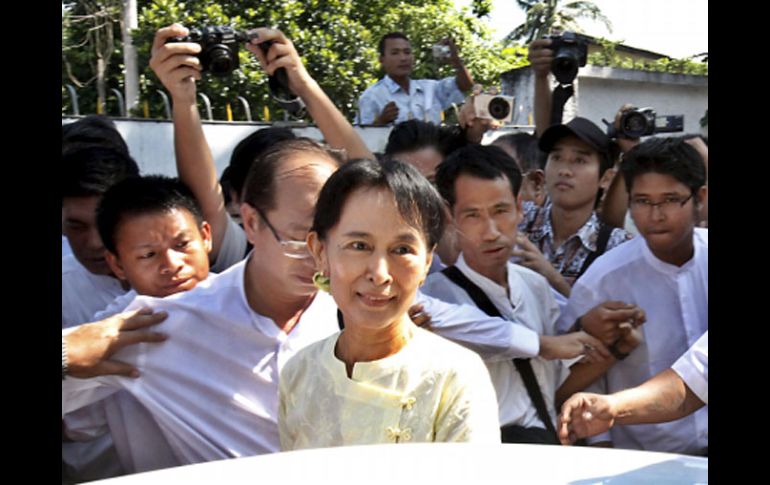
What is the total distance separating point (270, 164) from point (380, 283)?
1.94 ft

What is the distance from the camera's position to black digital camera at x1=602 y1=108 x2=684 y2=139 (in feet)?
9.36

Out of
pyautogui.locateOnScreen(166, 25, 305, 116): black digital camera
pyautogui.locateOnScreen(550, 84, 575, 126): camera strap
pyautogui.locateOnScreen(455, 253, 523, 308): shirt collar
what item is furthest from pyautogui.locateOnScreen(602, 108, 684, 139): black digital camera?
pyautogui.locateOnScreen(166, 25, 305, 116): black digital camera

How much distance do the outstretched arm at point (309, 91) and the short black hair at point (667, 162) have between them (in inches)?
30.8

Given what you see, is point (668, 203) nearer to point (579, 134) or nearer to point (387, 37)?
point (579, 134)

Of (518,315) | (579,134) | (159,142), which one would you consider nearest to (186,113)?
(159,142)

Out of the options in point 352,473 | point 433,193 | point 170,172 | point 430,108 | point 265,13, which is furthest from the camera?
point 430,108

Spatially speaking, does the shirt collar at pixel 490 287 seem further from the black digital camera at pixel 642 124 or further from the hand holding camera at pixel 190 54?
the hand holding camera at pixel 190 54

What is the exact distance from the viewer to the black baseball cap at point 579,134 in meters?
2.86

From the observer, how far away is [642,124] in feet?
9.39

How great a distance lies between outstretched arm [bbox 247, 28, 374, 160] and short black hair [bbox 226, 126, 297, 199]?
0.10 m
